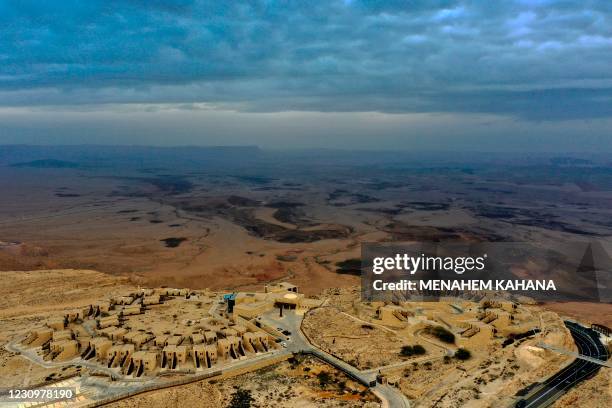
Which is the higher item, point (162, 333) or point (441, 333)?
point (162, 333)

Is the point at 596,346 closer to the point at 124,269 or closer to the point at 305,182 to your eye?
the point at 124,269

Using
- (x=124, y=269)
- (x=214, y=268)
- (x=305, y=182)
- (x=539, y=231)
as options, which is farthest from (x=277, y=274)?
(x=305, y=182)

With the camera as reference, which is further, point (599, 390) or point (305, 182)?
point (305, 182)

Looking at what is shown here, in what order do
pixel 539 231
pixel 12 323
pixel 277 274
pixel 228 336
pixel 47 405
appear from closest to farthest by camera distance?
pixel 47 405 < pixel 228 336 < pixel 12 323 < pixel 277 274 < pixel 539 231

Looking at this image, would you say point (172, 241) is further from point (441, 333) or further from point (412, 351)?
point (412, 351)

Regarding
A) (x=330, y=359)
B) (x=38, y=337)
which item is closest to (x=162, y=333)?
(x=38, y=337)

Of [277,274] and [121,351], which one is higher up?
[121,351]

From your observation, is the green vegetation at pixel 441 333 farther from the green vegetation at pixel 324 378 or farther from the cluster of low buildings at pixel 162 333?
the cluster of low buildings at pixel 162 333

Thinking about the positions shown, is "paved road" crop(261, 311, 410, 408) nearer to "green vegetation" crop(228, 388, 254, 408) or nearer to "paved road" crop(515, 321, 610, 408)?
"green vegetation" crop(228, 388, 254, 408)
